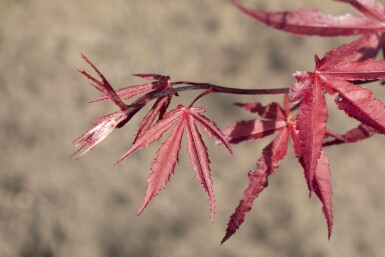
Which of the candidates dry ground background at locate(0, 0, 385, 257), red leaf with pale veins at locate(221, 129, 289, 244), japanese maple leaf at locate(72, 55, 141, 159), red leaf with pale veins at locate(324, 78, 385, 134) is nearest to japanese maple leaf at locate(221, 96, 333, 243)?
red leaf with pale veins at locate(221, 129, 289, 244)

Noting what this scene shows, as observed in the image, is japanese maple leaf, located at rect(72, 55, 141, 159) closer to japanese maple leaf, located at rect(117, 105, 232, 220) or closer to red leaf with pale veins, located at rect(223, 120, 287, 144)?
japanese maple leaf, located at rect(117, 105, 232, 220)

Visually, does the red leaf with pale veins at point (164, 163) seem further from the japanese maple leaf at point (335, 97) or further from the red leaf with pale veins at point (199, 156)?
the japanese maple leaf at point (335, 97)

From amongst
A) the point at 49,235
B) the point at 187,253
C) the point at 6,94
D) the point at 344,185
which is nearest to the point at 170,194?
the point at 187,253

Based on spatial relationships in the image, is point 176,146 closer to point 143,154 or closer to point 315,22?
point 315,22

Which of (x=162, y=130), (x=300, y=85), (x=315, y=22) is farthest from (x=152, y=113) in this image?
(x=315, y=22)

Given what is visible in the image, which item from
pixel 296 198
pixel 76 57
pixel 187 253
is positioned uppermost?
pixel 76 57

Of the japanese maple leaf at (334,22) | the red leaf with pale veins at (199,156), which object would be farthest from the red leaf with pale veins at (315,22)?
the red leaf with pale veins at (199,156)

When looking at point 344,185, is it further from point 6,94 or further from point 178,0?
point 6,94
